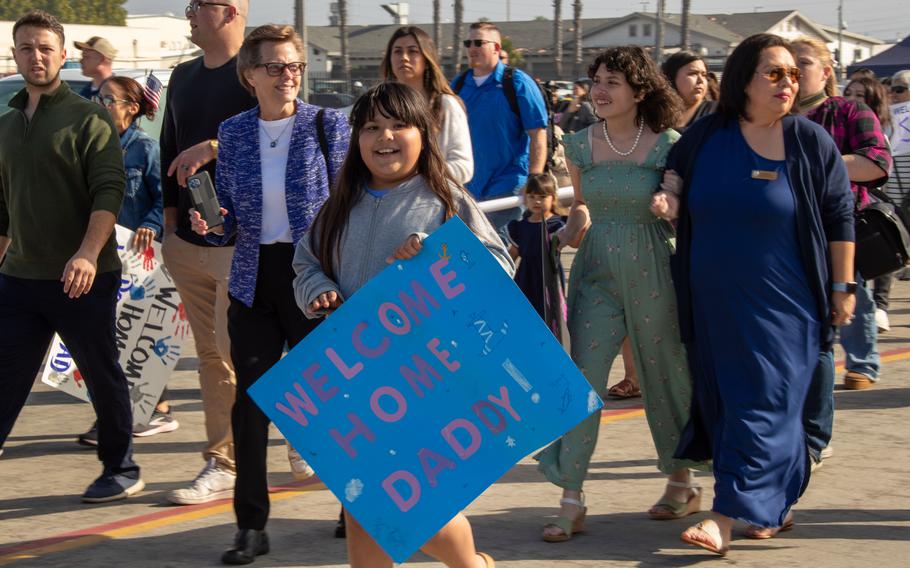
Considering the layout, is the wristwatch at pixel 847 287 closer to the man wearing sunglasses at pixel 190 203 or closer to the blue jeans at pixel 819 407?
the blue jeans at pixel 819 407

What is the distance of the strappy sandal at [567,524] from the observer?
17.4 feet

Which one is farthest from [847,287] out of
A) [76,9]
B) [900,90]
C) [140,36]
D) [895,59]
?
[76,9]

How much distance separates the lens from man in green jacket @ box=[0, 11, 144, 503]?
5.86 meters

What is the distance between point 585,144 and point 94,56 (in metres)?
5.23

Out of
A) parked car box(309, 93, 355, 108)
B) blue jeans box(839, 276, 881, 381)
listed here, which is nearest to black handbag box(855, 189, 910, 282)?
blue jeans box(839, 276, 881, 381)

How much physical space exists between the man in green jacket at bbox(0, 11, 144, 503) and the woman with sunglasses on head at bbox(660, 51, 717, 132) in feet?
10.8

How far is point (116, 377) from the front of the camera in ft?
19.7

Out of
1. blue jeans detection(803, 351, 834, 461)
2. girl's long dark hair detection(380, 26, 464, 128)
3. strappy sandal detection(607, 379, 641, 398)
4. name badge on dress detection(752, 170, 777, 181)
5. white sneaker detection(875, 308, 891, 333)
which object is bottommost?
white sneaker detection(875, 308, 891, 333)

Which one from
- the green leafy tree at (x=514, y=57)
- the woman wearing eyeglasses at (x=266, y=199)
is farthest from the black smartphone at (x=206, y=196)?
the green leafy tree at (x=514, y=57)

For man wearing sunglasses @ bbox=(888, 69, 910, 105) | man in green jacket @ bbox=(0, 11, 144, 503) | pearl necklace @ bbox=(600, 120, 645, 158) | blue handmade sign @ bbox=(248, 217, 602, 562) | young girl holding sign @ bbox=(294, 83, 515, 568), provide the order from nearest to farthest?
blue handmade sign @ bbox=(248, 217, 602, 562) < young girl holding sign @ bbox=(294, 83, 515, 568) < pearl necklace @ bbox=(600, 120, 645, 158) < man in green jacket @ bbox=(0, 11, 144, 503) < man wearing sunglasses @ bbox=(888, 69, 910, 105)

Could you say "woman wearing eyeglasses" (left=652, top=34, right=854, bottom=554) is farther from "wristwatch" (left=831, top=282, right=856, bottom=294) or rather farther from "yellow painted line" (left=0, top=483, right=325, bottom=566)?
"yellow painted line" (left=0, top=483, right=325, bottom=566)

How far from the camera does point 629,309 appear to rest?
5.43m

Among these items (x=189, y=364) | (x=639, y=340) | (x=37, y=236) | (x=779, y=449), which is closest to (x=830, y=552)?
(x=779, y=449)

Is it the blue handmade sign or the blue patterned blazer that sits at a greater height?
the blue patterned blazer
